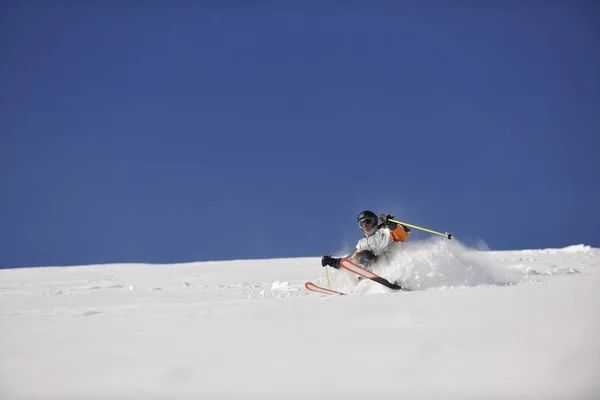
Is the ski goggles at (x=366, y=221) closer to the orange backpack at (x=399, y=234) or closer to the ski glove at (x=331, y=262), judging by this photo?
the orange backpack at (x=399, y=234)

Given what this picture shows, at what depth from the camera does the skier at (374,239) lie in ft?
24.8

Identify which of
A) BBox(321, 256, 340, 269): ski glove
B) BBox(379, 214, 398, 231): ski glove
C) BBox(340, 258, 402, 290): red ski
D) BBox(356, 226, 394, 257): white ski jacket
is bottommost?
BBox(340, 258, 402, 290): red ski

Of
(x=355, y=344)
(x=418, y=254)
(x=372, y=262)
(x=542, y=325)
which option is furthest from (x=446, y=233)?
(x=355, y=344)

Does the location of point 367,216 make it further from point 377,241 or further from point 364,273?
point 364,273

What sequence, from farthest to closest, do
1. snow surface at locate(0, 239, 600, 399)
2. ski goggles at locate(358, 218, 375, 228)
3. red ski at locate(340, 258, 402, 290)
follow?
ski goggles at locate(358, 218, 375, 228) < red ski at locate(340, 258, 402, 290) < snow surface at locate(0, 239, 600, 399)

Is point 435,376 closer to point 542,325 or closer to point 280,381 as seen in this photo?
point 280,381

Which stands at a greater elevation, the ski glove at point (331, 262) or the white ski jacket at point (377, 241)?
the white ski jacket at point (377, 241)

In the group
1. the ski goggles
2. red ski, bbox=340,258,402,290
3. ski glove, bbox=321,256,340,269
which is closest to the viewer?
red ski, bbox=340,258,402,290

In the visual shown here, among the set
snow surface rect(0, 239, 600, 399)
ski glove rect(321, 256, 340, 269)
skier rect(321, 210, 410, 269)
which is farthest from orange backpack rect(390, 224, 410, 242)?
snow surface rect(0, 239, 600, 399)

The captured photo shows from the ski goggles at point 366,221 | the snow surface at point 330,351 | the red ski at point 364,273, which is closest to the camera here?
the snow surface at point 330,351

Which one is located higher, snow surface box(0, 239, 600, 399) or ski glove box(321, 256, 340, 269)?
ski glove box(321, 256, 340, 269)

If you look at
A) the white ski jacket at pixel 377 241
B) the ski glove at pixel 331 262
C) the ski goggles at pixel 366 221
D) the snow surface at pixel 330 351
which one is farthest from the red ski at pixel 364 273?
the snow surface at pixel 330 351

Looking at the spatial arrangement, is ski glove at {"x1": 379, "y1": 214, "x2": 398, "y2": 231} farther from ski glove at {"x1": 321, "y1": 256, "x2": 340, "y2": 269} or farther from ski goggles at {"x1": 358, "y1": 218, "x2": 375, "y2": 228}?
ski glove at {"x1": 321, "y1": 256, "x2": 340, "y2": 269}

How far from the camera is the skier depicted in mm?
7551
